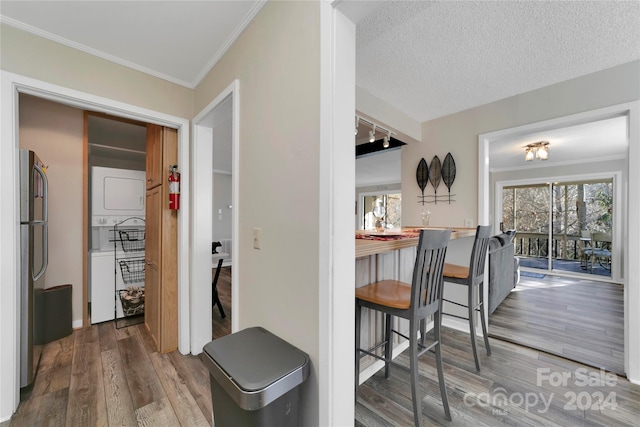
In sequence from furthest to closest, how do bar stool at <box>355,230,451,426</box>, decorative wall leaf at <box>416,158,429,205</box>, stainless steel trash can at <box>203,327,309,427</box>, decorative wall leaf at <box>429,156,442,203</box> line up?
decorative wall leaf at <box>416,158,429,205</box> → decorative wall leaf at <box>429,156,442,203</box> → bar stool at <box>355,230,451,426</box> → stainless steel trash can at <box>203,327,309,427</box>

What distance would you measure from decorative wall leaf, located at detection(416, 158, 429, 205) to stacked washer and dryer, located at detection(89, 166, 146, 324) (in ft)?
12.3

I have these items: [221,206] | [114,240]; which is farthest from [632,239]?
[221,206]

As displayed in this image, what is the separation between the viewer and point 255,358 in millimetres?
1088

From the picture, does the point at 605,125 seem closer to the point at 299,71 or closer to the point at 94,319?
the point at 299,71

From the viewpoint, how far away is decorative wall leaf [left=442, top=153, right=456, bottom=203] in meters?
3.04

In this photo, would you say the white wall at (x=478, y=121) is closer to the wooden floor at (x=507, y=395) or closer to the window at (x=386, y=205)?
the wooden floor at (x=507, y=395)

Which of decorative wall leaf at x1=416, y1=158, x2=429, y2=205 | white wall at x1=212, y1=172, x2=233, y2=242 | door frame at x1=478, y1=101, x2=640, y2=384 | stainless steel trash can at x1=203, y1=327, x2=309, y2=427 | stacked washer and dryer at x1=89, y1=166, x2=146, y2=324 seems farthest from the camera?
white wall at x1=212, y1=172, x2=233, y2=242

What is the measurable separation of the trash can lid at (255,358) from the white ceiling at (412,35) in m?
1.51

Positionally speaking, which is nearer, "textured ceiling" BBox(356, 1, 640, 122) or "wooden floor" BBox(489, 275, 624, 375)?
"textured ceiling" BBox(356, 1, 640, 122)

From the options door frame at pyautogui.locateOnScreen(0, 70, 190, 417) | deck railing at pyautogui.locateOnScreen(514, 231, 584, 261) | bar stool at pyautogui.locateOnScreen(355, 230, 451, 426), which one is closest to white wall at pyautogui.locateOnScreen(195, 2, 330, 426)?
bar stool at pyautogui.locateOnScreen(355, 230, 451, 426)

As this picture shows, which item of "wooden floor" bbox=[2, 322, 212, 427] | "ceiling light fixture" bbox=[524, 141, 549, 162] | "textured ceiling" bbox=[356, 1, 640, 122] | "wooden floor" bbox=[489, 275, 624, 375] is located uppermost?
"textured ceiling" bbox=[356, 1, 640, 122]

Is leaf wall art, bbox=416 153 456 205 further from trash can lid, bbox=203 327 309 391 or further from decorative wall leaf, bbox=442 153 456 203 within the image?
trash can lid, bbox=203 327 309 391

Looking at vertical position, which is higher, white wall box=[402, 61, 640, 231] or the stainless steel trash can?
white wall box=[402, 61, 640, 231]

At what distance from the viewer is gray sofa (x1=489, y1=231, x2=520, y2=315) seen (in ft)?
9.61
